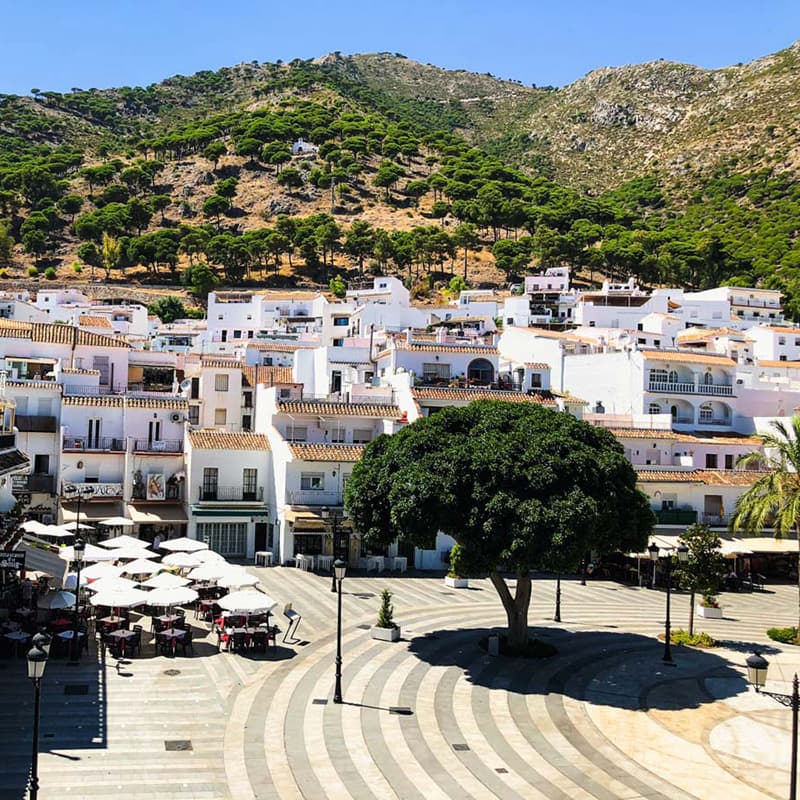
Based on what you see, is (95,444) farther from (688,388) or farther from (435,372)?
(688,388)

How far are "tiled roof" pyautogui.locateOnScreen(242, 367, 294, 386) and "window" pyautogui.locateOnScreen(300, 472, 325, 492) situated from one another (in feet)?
45.4

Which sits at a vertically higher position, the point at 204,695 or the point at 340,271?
the point at 340,271

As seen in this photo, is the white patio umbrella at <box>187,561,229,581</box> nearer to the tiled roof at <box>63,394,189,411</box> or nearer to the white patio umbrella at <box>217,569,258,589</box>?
the white patio umbrella at <box>217,569,258,589</box>

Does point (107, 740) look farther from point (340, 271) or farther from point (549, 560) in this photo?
point (340, 271)

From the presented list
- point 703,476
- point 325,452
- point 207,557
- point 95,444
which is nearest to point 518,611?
point 207,557

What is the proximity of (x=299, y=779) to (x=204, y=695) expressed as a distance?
5969 millimetres

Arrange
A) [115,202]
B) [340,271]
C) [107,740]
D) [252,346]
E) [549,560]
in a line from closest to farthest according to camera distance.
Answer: [107,740], [549,560], [252,346], [340,271], [115,202]

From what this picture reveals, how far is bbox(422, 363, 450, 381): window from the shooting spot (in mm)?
56625

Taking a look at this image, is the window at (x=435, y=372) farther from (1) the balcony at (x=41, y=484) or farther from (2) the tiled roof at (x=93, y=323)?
(2) the tiled roof at (x=93, y=323)

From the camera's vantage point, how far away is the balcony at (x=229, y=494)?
43.7m

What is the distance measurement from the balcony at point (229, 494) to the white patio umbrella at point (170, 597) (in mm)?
16399

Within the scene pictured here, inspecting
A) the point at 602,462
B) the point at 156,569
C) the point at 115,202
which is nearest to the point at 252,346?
the point at 156,569

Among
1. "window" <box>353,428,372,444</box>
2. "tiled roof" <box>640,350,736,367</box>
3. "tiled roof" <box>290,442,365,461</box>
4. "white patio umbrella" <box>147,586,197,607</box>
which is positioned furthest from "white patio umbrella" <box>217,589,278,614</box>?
"tiled roof" <box>640,350,736,367</box>

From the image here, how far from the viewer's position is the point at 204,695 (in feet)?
73.5
